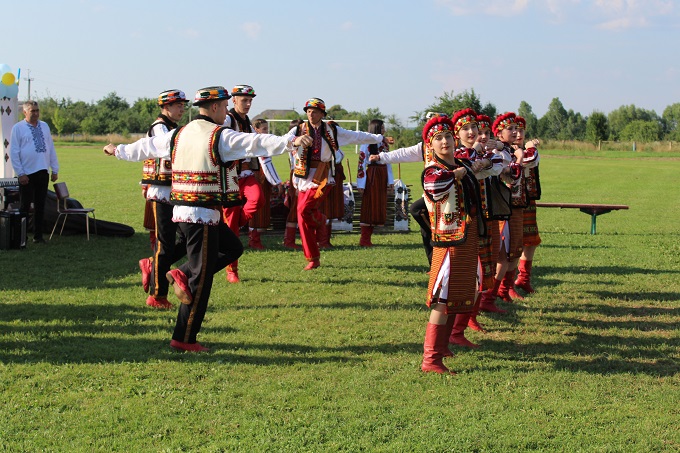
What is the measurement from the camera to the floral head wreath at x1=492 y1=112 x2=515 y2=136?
25.1 feet

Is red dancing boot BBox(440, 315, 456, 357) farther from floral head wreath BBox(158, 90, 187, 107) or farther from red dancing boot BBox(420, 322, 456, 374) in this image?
floral head wreath BBox(158, 90, 187, 107)

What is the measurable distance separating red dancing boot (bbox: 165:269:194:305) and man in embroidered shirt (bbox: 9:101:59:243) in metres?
6.58

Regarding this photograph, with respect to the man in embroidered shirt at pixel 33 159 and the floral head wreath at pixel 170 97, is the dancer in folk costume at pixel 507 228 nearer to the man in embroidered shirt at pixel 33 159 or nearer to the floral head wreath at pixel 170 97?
the floral head wreath at pixel 170 97

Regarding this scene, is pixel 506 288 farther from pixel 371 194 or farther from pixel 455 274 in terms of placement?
pixel 371 194

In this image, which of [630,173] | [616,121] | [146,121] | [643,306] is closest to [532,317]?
[643,306]

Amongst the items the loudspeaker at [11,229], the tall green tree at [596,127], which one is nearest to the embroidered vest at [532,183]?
the loudspeaker at [11,229]

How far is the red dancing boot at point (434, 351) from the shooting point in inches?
226

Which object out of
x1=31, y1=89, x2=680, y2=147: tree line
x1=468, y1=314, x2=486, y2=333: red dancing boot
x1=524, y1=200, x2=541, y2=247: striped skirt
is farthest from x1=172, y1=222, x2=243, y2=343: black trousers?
x1=31, y1=89, x2=680, y2=147: tree line

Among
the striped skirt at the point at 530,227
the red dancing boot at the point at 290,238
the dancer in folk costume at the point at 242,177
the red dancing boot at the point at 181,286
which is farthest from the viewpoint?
the red dancing boot at the point at 290,238

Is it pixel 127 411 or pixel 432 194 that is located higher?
pixel 432 194

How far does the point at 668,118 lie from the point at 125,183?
114 metres

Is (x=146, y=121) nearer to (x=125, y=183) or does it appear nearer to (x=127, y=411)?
(x=125, y=183)

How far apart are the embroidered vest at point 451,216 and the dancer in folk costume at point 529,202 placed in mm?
2257

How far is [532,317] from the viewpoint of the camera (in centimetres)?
770
